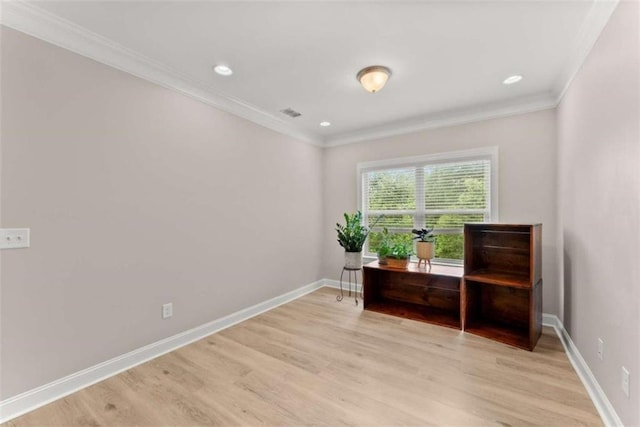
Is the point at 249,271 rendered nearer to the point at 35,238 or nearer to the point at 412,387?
the point at 35,238

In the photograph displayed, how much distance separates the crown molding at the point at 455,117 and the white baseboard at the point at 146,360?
7.62ft

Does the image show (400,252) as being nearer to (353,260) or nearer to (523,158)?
(353,260)

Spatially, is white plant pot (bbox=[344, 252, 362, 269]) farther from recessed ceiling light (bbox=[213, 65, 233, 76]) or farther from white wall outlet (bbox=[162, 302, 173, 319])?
recessed ceiling light (bbox=[213, 65, 233, 76])

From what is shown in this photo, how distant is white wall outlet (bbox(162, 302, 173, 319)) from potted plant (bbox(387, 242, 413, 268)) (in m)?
2.44

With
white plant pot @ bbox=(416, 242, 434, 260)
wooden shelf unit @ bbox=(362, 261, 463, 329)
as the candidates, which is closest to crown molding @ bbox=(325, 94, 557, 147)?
white plant pot @ bbox=(416, 242, 434, 260)

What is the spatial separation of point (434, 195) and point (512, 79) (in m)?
1.52

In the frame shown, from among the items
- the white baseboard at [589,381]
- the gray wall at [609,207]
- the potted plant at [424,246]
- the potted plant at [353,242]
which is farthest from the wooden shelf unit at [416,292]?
the gray wall at [609,207]

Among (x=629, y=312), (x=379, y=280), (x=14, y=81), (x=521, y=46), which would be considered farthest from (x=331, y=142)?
(x=629, y=312)

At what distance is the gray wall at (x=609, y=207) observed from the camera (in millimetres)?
1381

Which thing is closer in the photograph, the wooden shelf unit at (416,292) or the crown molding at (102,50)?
the crown molding at (102,50)

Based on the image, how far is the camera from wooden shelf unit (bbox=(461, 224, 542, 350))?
2.62 meters

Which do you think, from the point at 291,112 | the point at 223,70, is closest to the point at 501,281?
the point at 291,112

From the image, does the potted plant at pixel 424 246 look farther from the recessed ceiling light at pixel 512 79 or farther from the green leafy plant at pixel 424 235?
the recessed ceiling light at pixel 512 79

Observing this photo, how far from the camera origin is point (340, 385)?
199 cm
